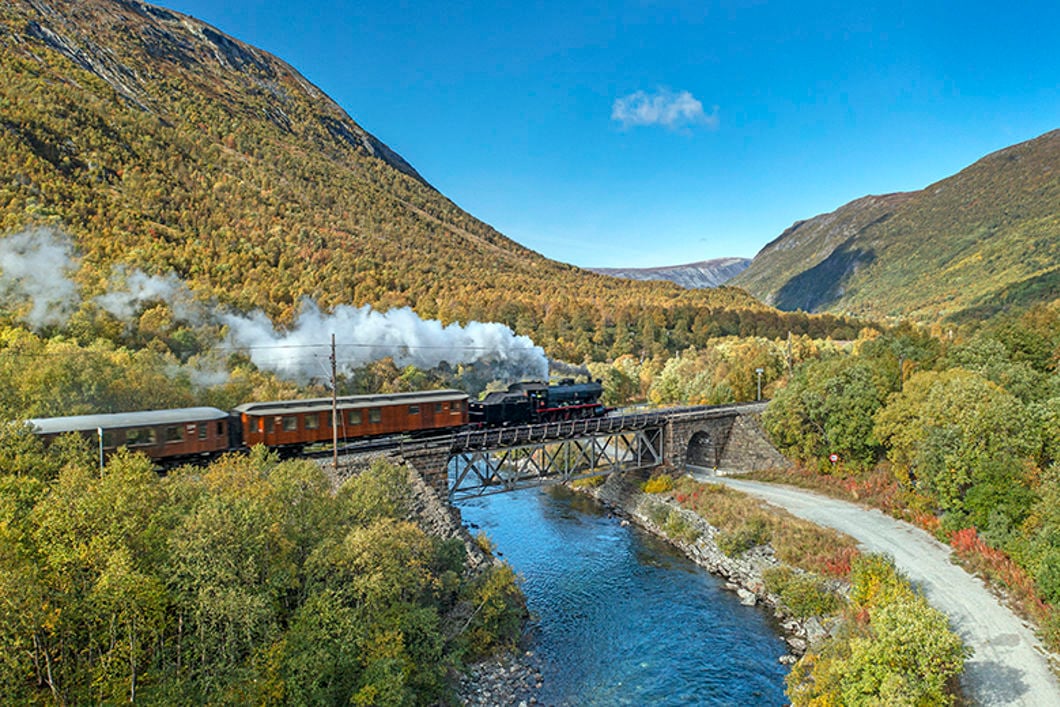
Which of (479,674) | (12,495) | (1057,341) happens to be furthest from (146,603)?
(1057,341)

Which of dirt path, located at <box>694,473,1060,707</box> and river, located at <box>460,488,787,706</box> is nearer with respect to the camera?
dirt path, located at <box>694,473,1060,707</box>

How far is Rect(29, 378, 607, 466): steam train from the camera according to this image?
81.6 feet

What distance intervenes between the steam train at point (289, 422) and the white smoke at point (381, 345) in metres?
9.81

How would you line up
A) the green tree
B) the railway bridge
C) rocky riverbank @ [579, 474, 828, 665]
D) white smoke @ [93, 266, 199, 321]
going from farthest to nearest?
white smoke @ [93, 266, 199, 321] → the railway bridge → the green tree → rocky riverbank @ [579, 474, 828, 665]

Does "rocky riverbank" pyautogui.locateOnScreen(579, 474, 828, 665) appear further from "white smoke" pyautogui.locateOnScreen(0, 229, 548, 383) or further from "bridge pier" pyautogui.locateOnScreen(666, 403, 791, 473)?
"white smoke" pyautogui.locateOnScreen(0, 229, 548, 383)

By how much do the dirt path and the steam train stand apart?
19697mm

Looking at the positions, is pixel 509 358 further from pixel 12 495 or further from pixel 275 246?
pixel 275 246

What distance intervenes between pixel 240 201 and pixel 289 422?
7764cm

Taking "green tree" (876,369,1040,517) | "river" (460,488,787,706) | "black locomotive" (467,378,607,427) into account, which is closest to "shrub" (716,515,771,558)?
"river" (460,488,787,706)

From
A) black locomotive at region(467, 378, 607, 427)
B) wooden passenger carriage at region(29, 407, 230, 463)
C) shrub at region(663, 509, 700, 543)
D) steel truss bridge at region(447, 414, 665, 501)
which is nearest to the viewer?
wooden passenger carriage at region(29, 407, 230, 463)

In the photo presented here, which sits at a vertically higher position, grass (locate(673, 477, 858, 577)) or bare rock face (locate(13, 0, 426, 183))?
bare rock face (locate(13, 0, 426, 183))

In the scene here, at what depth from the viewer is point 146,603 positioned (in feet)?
41.7

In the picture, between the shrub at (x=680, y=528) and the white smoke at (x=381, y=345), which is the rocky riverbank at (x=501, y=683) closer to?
the shrub at (x=680, y=528)

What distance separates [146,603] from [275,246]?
7711cm
